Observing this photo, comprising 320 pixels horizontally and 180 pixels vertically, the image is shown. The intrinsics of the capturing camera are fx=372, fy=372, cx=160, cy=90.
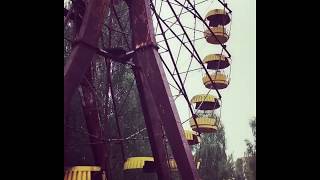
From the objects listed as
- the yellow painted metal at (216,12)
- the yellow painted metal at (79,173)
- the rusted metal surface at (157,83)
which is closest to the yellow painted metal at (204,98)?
the yellow painted metal at (216,12)

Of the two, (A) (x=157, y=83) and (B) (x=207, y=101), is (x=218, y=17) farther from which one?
(A) (x=157, y=83)

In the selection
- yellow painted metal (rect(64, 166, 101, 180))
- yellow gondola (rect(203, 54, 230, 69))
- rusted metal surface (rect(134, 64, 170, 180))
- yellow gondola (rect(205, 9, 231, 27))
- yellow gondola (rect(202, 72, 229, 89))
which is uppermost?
yellow gondola (rect(205, 9, 231, 27))

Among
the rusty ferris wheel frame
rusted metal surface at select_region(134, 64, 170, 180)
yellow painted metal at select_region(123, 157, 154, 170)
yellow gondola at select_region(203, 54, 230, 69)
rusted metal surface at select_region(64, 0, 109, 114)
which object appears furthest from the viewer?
yellow gondola at select_region(203, 54, 230, 69)

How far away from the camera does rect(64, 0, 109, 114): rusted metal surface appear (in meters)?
4.47

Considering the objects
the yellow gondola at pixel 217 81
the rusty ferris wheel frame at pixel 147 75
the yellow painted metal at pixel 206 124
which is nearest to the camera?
the rusty ferris wheel frame at pixel 147 75

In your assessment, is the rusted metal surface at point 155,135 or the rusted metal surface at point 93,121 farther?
the rusted metal surface at point 93,121

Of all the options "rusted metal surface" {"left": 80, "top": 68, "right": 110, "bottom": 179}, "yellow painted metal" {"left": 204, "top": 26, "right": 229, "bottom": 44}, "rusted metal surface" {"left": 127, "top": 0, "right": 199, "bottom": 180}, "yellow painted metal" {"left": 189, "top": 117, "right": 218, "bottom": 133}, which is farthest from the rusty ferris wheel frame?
"yellow painted metal" {"left": 204, "top": 26, "right": 229, "bottom": 44}

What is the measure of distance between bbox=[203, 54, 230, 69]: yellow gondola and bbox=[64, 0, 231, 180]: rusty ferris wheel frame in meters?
7.80

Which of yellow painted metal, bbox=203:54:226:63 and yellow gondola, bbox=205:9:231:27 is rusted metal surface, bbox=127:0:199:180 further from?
yellow painted metal, bbox=203:54:226:63

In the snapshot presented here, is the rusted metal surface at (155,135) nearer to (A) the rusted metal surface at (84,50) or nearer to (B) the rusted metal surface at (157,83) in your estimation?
(B) the rusted metal surface at (157,83)

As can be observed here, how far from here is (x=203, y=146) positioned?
27.6 metres

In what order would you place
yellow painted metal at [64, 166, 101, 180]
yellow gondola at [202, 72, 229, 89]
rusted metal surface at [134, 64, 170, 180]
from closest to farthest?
rusted metal surface at [134, 64, 170, 180], yellow painted metal at [64, 166, 101, 180], yellow gondola at [202, 72, 229, 89]

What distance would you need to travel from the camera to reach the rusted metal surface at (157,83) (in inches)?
202
